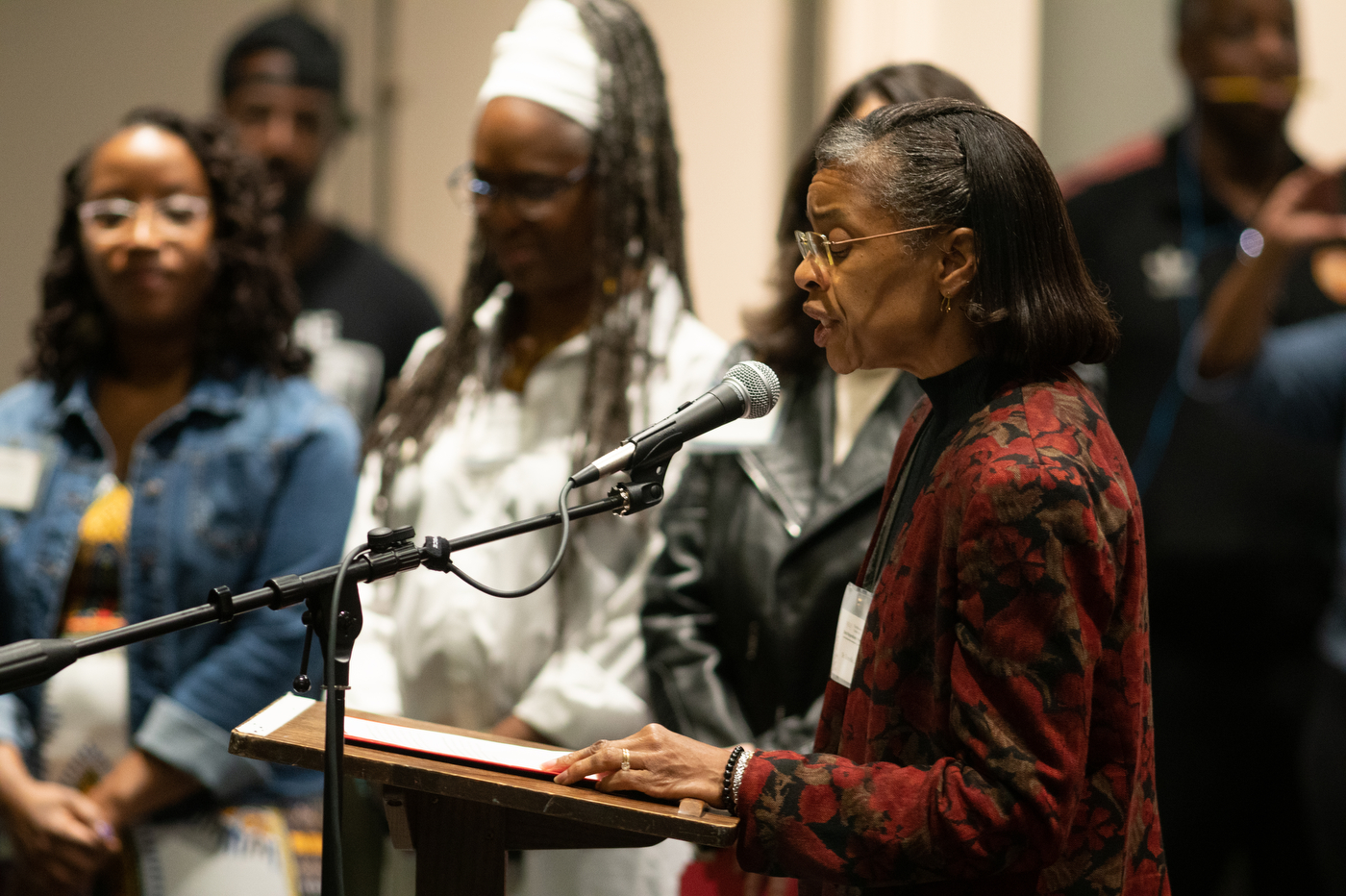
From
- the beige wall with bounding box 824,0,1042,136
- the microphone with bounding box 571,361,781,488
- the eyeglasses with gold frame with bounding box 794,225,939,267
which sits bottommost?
the microphone with bounding box 571,361,781,488

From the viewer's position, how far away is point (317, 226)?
13.0 ft

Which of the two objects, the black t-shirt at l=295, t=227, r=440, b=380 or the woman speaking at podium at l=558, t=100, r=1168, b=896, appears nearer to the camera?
the woman speaking at podium at l=558, t=100, r=1168, b=896

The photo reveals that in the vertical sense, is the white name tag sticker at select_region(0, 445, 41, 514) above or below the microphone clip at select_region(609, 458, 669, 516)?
Result: below

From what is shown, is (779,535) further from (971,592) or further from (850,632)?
(971,592)

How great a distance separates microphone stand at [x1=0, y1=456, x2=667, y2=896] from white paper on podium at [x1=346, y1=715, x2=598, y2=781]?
58 millimetres

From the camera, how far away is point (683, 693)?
213 centimetres

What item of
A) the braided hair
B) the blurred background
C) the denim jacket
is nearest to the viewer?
the braided hair

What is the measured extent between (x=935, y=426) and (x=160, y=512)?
174 cm

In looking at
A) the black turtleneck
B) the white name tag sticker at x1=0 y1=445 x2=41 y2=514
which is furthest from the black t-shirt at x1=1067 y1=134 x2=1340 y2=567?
the white name tag sticker at x1=0 y1=445 x2=41 y2=514

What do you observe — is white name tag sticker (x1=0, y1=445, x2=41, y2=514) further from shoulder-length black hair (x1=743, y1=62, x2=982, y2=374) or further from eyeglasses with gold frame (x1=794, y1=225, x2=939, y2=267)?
eyeglasses with gold frame (x1=794, y1=225, x2=939, y2=267)

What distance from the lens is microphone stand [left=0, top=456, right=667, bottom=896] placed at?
1290 millimetres

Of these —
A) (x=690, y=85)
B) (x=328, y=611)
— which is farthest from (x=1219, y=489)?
(x=328, y=611)

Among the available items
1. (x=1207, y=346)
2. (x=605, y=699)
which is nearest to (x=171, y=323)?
(x=605, y=699)

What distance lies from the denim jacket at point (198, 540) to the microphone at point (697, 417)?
140cm
